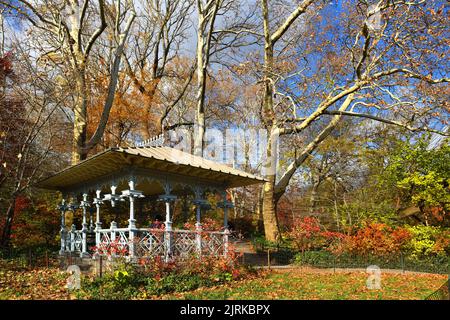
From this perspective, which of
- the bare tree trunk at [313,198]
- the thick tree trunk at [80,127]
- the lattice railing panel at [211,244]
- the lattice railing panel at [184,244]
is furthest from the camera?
the bare tree trunk at [313,198]

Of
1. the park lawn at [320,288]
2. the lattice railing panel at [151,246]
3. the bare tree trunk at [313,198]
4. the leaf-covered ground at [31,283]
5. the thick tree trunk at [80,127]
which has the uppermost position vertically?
the thick tree trunk at [80,127]

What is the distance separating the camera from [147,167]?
41.7 ft

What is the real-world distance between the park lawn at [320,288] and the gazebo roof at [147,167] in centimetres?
391

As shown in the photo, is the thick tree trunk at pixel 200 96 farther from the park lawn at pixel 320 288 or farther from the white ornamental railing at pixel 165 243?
the park lawn at pixel 320 288

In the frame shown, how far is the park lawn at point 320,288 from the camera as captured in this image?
9.50 meters

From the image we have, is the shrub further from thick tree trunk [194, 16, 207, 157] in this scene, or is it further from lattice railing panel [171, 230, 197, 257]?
thick tree trunk [194, 16, 207, 157]

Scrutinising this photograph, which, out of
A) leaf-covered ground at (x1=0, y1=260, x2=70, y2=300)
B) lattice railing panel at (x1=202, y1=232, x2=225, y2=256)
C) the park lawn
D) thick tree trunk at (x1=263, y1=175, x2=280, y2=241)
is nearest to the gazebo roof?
lattice railing panel at (x1=202, y1=232, x2=225, y2=256)

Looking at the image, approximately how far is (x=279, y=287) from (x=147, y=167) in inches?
219

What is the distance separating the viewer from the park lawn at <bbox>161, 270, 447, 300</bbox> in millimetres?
9500

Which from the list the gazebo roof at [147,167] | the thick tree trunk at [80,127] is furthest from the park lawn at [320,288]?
the thick tree trunk at [80,127]

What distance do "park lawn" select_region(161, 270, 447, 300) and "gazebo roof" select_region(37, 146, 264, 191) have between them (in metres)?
3.91

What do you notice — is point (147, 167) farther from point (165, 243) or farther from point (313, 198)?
point (313, 198)

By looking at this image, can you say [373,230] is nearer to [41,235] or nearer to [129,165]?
[129,165]
